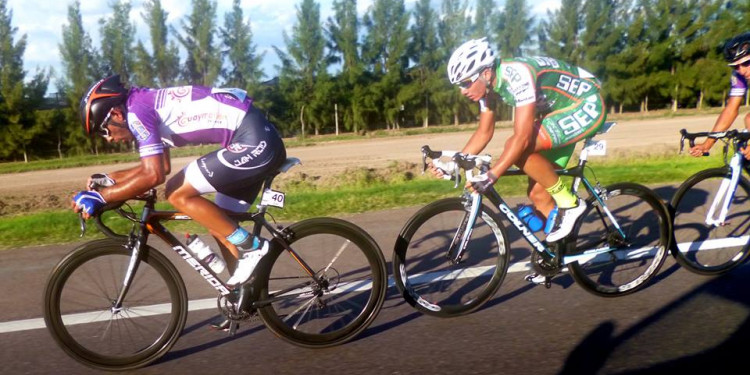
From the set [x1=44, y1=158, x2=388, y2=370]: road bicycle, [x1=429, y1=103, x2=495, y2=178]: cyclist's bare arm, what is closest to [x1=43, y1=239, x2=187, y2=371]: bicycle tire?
[x1=44, y1=158, x2=388, y2=370]: road bicycle

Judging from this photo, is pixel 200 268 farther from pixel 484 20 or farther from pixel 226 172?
pixel 484 20

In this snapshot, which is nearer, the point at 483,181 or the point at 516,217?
the point at 483,181

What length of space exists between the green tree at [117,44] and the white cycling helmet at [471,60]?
39.0 metres

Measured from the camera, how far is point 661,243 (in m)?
4.36

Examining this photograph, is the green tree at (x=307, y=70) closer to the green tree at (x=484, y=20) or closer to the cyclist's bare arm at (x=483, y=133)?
the green tree at (x=484, y=20)

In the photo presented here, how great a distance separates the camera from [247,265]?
3.46 metres

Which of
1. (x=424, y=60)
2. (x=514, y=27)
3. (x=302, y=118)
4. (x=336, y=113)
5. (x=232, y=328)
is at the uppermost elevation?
(x=514, y=27)

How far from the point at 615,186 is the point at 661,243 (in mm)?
617

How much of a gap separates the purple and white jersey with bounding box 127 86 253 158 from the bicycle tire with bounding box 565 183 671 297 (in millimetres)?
2481

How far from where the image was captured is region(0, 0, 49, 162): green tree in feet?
106

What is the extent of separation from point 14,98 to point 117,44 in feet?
28.1

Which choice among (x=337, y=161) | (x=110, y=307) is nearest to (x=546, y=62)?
(x=110, y=307)

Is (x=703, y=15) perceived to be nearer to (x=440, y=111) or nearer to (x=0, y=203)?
(x=440, y=111)

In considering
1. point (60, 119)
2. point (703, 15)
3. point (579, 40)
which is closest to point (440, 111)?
point (579, 40)
